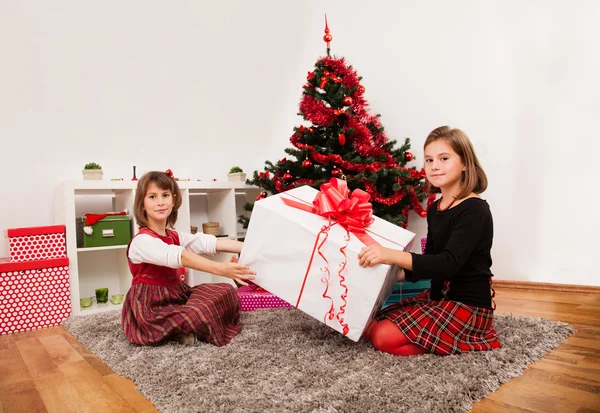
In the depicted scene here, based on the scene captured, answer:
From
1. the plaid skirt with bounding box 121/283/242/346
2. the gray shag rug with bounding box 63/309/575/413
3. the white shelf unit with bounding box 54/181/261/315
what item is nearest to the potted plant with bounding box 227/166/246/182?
the white shelf unit with bounding box 54/181/261/315

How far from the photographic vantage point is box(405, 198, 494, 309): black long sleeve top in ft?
4.26

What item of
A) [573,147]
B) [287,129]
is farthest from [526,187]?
[287,129]

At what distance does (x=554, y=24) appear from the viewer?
227 centimetres

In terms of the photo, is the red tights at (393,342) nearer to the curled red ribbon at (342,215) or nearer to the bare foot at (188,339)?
the curled red ribbon at (342,215)

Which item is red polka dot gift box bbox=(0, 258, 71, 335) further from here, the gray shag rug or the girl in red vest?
the girl in red vest

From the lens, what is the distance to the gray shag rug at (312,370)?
1.01m

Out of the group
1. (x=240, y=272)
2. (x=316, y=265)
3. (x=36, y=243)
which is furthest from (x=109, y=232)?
(x=316, y=265)

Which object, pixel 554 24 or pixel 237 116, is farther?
pixel 237 116

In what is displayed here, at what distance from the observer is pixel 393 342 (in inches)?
52.6

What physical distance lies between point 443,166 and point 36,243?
1.81 meters

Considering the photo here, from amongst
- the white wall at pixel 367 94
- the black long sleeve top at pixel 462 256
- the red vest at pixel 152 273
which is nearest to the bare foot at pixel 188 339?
the red vest at pixel 152 273

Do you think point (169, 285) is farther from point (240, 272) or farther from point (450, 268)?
point (450, 268)

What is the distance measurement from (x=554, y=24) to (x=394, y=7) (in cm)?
100

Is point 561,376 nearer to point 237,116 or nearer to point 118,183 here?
point 118,183
